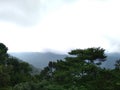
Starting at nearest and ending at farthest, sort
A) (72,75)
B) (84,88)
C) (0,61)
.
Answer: (84,88) < (72,75) < (0,61)

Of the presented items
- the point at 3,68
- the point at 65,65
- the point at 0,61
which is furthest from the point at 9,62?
the point at 65,65

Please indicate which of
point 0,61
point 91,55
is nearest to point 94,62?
point 91,55

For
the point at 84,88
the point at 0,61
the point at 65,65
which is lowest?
the point at 84,88

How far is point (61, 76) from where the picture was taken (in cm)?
4462

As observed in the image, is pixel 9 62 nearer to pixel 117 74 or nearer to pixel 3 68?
pixel 3 68

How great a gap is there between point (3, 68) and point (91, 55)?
24.3 metres

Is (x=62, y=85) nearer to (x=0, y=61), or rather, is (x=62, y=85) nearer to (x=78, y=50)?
(x=78, y=50)

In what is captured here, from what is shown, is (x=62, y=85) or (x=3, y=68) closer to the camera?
(x=62, y=85)

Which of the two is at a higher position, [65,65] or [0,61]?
[0,61]

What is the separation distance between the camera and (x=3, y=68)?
2557 inches

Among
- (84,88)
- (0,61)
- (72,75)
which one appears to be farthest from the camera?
(0,61)

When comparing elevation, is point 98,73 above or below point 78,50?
below

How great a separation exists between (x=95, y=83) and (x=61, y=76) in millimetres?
5066

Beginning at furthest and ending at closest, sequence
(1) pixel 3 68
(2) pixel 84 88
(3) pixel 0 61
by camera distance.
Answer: (3) pixel 0 61 < (1) pixel 3 68 < (2) pixel 84 88
